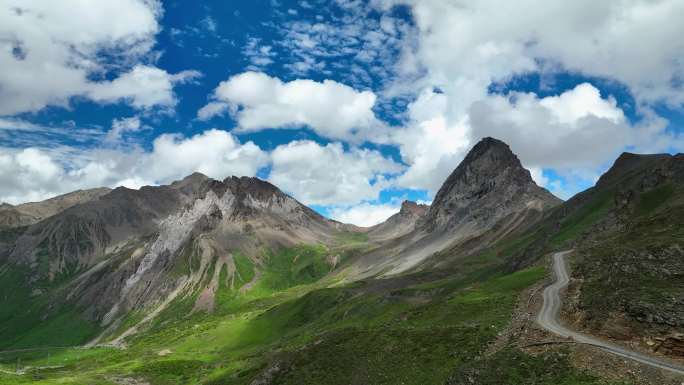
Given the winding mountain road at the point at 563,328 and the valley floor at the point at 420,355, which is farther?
the valley floor at the point at 420,355

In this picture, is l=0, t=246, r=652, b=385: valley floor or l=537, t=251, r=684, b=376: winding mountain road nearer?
l=537, t=251, r=684, b=376: winding mountain road

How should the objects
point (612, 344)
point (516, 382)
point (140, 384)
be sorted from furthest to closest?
point (140, 384), point (612, 344), point (516, 382)

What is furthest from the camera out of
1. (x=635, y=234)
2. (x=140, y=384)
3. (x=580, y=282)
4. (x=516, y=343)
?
(x=140, y=384)

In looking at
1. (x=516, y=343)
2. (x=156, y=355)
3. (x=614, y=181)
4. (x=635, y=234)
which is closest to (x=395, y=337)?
(x=516, y=343)

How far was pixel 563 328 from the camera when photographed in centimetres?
5166

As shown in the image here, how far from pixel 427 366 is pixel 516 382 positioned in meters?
14.1

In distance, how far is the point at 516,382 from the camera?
136ft

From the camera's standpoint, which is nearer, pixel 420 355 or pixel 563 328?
pixel 563 328

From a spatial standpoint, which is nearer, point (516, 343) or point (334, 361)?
point (516, 343)

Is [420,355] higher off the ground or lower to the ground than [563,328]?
lower

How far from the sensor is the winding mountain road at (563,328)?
39.9 metres

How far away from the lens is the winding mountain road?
131ft

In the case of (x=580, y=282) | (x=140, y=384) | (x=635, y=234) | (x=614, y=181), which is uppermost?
(x=614, y=181)

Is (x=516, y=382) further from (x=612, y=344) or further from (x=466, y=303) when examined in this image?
(x=466, y=303)
